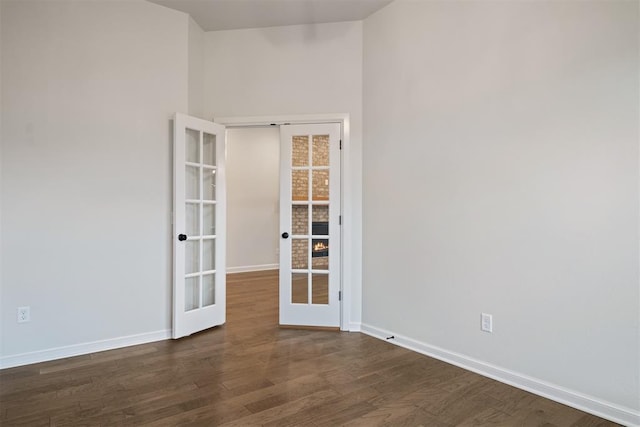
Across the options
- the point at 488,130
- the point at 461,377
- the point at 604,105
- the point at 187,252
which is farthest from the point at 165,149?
the point at 604,105

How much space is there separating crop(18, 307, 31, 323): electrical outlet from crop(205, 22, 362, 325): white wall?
2.39 metres

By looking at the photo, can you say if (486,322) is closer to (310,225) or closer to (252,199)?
(310,225)

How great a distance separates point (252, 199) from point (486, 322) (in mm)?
5395

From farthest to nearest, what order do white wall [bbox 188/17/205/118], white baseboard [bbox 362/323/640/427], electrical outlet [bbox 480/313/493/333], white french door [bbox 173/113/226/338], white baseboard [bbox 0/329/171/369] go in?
white wall [bbox 188/17/205/118] → white french door [bbox 173/113/226/338] → white baseboard [bbox 0/329/171/369] → electrical outlet [bbox 480/313/493/333] → white baseboard [bbox 362/323/640/427]

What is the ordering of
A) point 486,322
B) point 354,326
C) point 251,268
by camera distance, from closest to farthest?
point 486,322, point 354,326, point 251,268

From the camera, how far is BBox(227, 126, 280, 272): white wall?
282 inches

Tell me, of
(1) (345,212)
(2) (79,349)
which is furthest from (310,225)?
(2) (79,349)

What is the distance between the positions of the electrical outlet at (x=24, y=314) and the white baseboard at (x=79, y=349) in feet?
0.86

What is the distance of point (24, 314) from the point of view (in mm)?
2924

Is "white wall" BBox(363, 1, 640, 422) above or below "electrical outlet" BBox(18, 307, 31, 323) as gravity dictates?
above

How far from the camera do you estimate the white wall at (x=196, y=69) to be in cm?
376

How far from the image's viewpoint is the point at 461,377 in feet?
8.88

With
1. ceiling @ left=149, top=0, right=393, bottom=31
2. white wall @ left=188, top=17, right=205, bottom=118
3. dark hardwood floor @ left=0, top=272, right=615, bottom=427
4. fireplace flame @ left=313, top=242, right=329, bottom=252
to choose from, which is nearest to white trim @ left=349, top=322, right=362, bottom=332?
dark hardwood floor @ left=0, top=272, right=615, bottom=427

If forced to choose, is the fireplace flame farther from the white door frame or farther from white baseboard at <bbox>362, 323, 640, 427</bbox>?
white baseboard at <bbox>362, 323, 640, 427</bbox>
